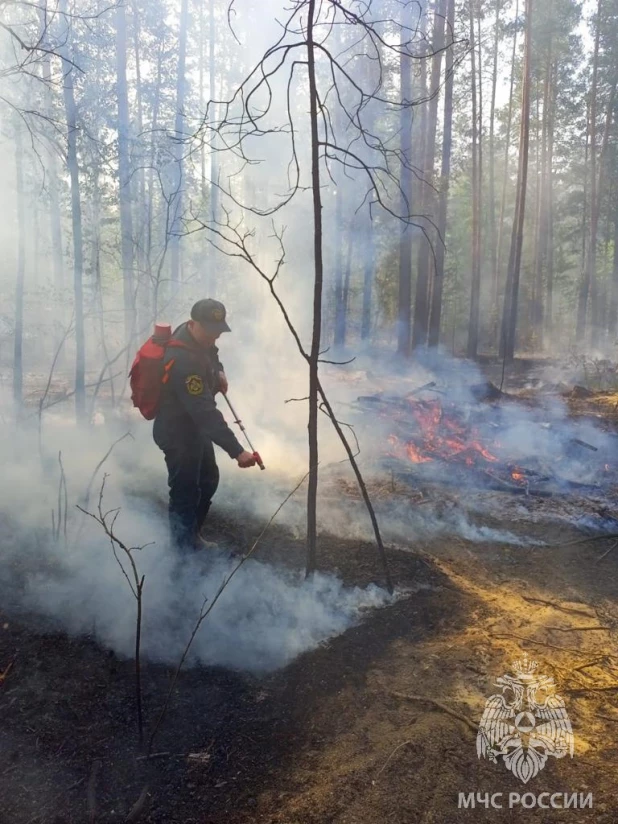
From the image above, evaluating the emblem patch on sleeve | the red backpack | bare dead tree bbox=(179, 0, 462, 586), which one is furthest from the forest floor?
the emblem patch on sleeve

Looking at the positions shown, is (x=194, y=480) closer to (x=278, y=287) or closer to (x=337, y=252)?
(x=337, y=252)

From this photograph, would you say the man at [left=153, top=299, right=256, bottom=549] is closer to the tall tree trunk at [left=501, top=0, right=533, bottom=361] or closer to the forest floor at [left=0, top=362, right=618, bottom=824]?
the forest floor at [left=0, top=362, right=618, bottom=824]

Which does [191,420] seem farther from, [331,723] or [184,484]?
[331,723]

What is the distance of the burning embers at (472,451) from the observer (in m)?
7.63

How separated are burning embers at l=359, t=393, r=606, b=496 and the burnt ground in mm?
3288

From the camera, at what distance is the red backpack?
179 inches

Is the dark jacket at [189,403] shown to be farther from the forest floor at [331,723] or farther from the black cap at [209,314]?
the forest floor at [331,723]

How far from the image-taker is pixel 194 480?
4758mm

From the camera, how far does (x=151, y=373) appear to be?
4.55m

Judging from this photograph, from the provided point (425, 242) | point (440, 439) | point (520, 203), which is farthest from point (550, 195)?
point (440, 439)

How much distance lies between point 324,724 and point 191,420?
2.62m

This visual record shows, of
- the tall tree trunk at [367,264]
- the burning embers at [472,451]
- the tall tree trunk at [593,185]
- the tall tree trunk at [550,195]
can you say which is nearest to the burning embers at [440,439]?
the burning embers at [472,451]

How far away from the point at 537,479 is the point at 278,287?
21274mm

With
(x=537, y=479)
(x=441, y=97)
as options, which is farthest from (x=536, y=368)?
(x=537, y=479)
